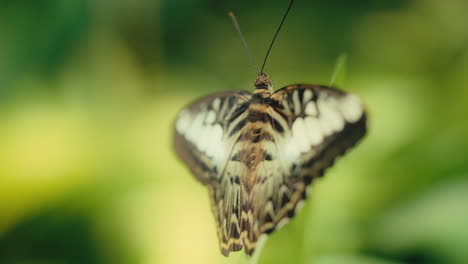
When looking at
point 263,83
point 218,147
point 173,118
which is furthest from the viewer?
point 173,118

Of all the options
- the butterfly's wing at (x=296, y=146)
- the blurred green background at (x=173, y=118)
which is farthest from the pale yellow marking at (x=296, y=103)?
the blurred green background at (x=173, y=118)

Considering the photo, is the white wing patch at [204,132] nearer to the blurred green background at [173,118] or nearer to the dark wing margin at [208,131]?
the dark wing margin at [208,131]

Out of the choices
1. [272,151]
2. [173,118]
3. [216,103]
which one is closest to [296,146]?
[272,151]

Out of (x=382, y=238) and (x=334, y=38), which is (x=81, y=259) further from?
(x=334, y=38)

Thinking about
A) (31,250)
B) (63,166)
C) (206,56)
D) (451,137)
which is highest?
(206,56)

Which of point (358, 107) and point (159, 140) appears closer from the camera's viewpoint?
point (358, 107)

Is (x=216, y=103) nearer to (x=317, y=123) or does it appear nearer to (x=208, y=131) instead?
(x=208, y=131)

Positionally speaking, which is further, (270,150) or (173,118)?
(173,118)

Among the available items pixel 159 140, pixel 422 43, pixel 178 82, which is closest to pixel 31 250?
pixel 159 140

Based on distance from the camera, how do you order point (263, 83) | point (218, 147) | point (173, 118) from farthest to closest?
point (173, 118) < point (218, 147) < point (263, 83)
